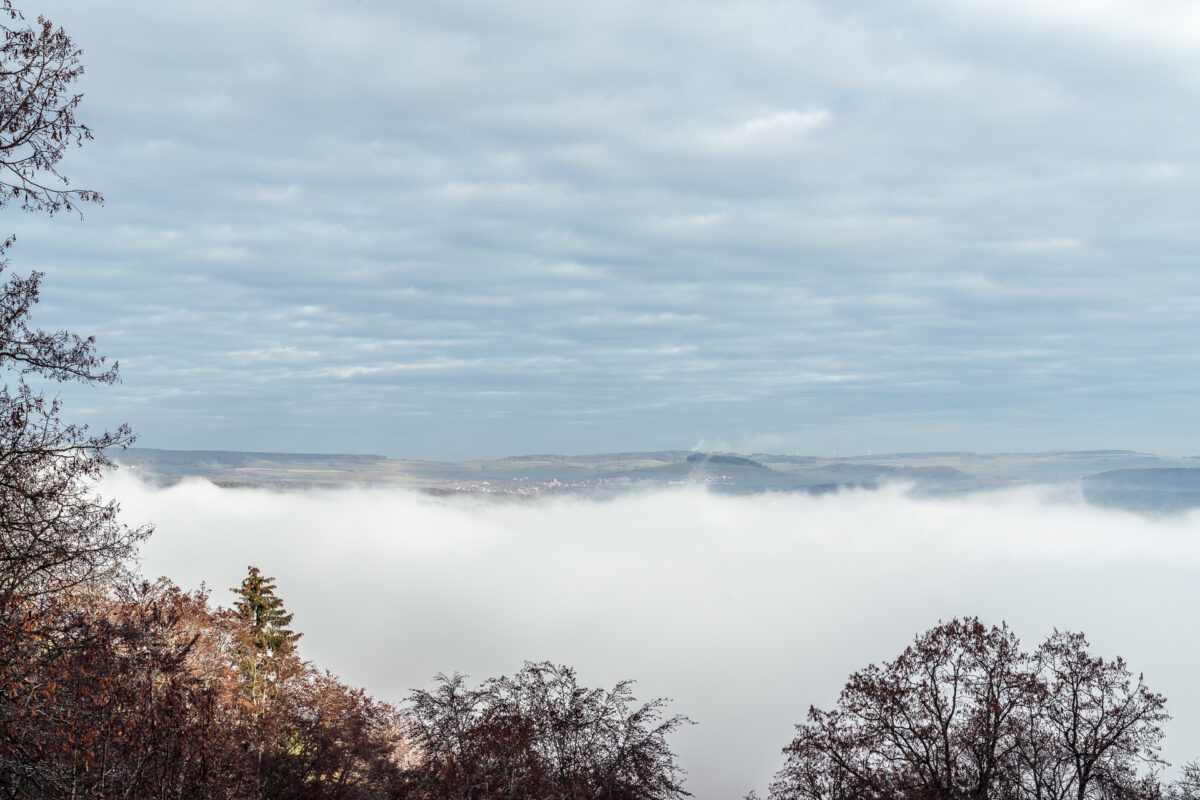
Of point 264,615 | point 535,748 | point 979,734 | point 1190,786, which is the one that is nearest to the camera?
point 979,734

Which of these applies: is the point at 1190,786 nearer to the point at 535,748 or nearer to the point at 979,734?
the point at 979,734

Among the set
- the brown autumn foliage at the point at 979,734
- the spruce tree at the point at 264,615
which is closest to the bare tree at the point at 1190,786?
the brown autumn foliage at the point at 979,734

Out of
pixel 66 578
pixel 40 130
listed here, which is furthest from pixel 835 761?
pixel 40 130

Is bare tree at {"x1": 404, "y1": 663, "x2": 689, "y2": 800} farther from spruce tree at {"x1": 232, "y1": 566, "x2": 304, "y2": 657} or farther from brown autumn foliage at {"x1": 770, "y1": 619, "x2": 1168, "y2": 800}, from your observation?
spruce tree at {"x1": 232, "y1": 566, "x2": 304, "y2": 657}

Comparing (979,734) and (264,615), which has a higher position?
(979,734)

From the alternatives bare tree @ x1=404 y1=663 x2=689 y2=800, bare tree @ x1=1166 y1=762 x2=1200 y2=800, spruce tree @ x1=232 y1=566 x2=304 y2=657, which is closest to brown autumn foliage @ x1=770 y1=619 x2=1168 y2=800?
bare tree @ x1=1166 y1=762 x2=1200 y2=800

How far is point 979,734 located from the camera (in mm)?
30453

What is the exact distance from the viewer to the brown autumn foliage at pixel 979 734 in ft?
96.9

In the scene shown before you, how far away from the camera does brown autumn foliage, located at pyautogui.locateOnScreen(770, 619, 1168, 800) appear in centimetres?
2955

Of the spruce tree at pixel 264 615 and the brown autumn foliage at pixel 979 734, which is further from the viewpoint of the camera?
the spruce tree at pixel 264 615

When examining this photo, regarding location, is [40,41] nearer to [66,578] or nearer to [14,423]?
[14,423]

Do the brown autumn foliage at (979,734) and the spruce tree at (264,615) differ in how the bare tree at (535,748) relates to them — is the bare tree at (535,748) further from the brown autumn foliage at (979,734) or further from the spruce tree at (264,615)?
the spruce tree at (264,615)

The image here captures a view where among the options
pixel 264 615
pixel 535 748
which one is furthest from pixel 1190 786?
pixel 264 615

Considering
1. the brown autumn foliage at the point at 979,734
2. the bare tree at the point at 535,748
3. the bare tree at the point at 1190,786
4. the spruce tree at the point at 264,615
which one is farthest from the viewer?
the spruce tree at the point at 264,615
